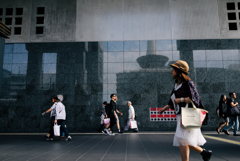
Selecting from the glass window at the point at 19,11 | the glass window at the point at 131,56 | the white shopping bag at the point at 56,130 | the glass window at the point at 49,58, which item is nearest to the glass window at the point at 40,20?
the glass window at the point at 19,11

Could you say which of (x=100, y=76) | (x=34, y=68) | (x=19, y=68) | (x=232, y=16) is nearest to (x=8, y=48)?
(x=19, y=68)

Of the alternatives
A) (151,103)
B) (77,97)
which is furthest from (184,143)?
(77,97)

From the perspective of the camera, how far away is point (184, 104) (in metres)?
2.75

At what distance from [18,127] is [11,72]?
3.55m

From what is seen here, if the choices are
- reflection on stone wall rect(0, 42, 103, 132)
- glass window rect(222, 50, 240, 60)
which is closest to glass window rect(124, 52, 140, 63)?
reflection on stone wall rect(0, 42, 103, 132)

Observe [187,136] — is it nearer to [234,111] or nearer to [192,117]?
[192,117]

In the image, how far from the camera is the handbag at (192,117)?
2.58 meters

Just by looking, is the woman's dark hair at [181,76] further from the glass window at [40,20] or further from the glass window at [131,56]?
the glass window at [40,20]

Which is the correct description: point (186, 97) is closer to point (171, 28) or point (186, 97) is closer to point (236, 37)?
point (171, 28)

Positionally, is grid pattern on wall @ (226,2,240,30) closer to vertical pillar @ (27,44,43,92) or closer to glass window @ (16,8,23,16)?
vertical pillar @ (27,44,43,92)

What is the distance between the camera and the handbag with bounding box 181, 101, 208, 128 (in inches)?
101

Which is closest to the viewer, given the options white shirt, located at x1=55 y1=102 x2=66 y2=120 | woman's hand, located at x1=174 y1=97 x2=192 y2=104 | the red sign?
woman's hand, located at x1=174 y1=97 x2=192 y2=104

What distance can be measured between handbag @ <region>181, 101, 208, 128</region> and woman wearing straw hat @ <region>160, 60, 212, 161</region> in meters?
0.09

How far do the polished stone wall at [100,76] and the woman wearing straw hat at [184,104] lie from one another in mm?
9076
